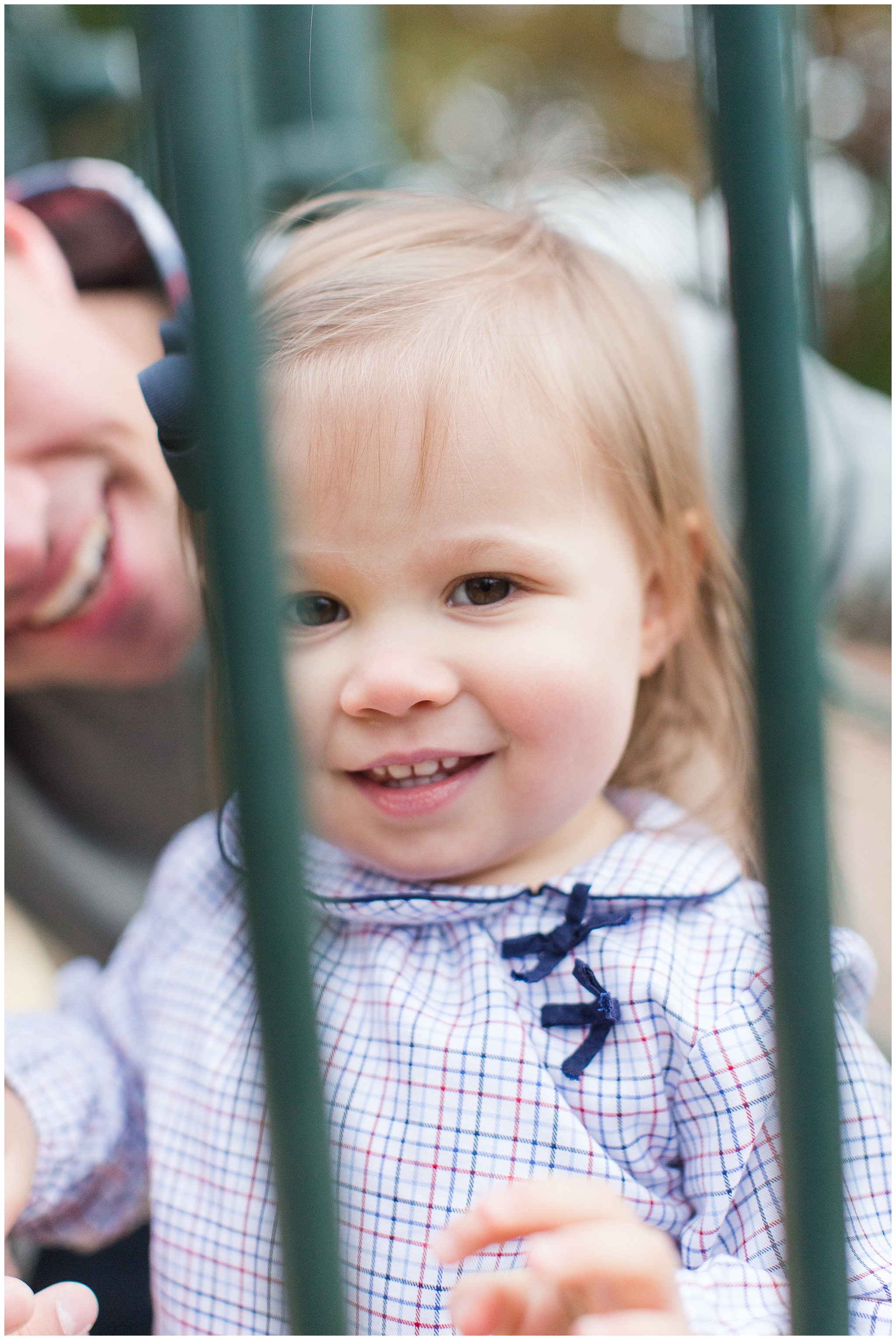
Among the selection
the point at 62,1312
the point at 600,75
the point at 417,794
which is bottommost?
the point at 62,1312

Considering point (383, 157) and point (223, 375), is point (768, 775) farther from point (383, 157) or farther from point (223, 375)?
point (383, 157)

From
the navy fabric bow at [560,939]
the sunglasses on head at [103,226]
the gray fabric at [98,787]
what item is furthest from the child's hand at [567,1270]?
the sunglasses on head at [103,226]

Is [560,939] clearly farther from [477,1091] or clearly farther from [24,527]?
[24,527]

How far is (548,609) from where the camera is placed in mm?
809

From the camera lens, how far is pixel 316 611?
806mm

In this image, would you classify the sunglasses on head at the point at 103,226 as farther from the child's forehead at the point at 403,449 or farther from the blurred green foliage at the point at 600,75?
the blurred green foliage at the point at 600,75

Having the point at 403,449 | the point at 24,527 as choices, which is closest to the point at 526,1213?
the point at 403,449

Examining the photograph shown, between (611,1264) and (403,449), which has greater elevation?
(403,449)

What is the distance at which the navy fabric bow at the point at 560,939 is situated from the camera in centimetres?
85

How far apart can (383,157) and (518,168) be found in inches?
23.1

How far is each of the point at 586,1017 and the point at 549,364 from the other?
53 centimetres

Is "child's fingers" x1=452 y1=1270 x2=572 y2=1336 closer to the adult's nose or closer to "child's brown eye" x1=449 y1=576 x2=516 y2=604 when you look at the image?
"child's brown eye" x1=449 y1=576 x2=516 y2=604

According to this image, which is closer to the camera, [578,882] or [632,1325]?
[632,1325]

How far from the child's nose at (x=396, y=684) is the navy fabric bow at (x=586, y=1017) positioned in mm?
262
